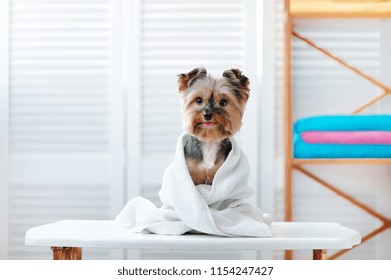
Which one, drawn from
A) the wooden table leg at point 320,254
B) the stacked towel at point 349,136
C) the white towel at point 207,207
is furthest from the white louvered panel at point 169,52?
the wooden table leg at point 320,254

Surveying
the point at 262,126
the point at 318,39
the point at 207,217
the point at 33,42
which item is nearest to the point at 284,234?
the point at 207,217

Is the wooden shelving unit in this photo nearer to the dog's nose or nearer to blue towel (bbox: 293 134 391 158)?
blue towel (bbox: 293 134 391 158)

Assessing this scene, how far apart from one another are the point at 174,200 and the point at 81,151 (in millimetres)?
1165

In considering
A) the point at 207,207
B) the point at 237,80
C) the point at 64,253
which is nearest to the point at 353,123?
the point at 237,80

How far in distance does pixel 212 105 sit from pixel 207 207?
26cm

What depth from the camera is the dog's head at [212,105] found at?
1.61 metres

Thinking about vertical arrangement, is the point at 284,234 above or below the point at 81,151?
below

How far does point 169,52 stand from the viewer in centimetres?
265

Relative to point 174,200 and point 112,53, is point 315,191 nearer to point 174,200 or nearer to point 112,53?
point 112,53

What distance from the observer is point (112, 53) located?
2.64 metres

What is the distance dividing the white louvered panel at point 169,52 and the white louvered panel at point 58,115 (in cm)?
16

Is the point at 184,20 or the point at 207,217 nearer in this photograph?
the point at 207,217

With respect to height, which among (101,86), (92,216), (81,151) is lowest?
(92,216)

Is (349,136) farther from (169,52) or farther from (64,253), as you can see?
(64,253)
